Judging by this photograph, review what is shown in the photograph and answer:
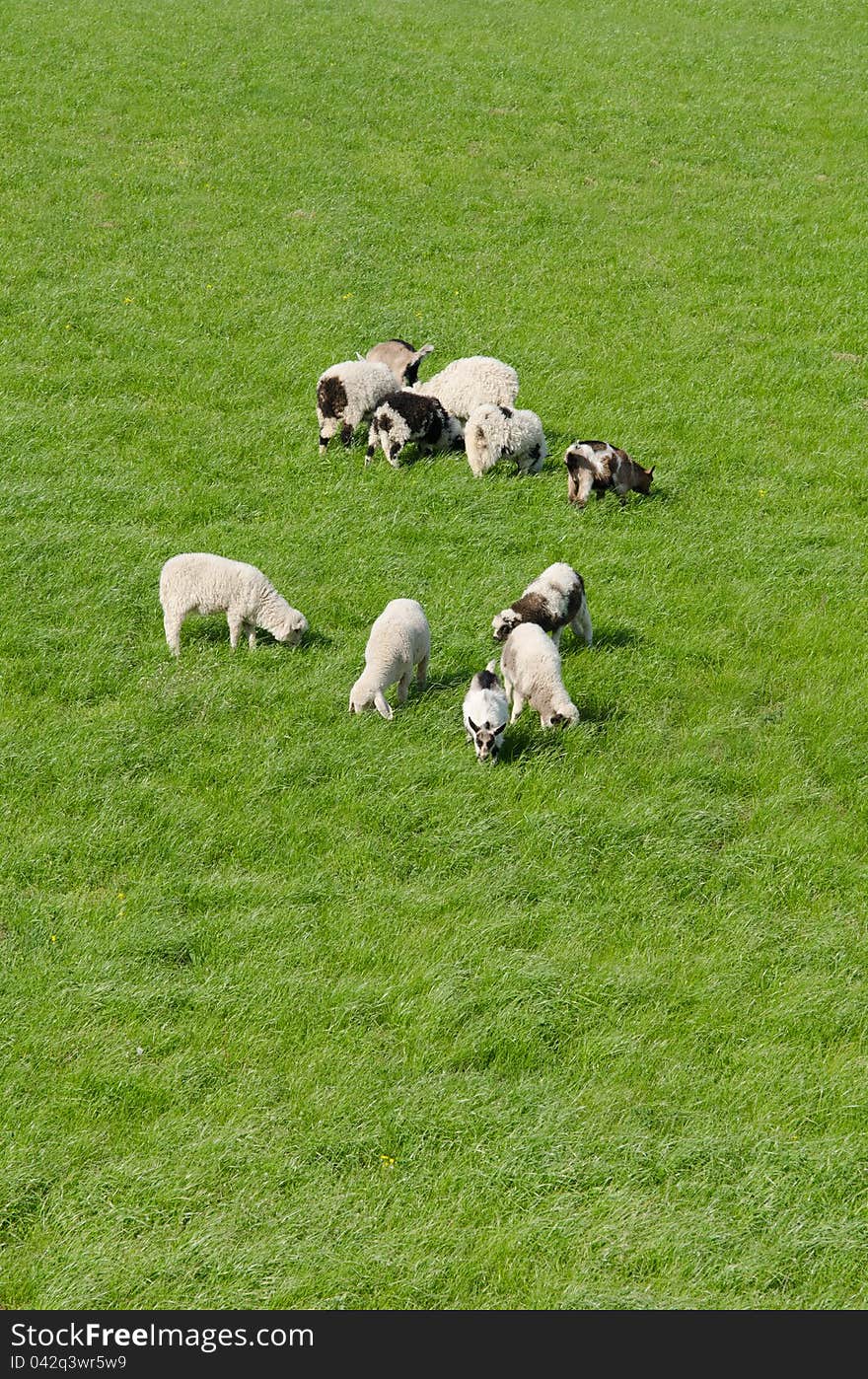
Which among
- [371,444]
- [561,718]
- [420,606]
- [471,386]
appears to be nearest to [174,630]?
[420,606]

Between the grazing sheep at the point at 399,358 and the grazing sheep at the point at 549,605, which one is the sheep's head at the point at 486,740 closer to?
the grazing sheep at the point at 549,605

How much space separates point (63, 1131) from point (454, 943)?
2813 millimetres

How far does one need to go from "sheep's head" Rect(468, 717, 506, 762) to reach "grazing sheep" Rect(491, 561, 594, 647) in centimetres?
136

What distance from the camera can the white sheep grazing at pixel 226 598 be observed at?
11289mm

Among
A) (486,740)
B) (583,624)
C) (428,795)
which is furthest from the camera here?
(583,624)

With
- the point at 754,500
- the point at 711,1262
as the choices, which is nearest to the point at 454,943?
the point at 711,1262

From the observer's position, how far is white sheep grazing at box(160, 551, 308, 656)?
11.3 metres

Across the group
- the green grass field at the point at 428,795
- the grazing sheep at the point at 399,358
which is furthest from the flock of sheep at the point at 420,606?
the grazing sheep at the point at 399,358

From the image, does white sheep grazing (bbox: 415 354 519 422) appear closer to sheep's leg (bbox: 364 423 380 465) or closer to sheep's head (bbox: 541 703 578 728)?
sheep's leg (bbox: 364 423 380 465)

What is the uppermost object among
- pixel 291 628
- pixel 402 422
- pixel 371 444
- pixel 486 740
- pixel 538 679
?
pixel 402 422

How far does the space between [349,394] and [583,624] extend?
509 centimetres

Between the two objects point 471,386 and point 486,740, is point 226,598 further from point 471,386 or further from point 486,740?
point 471,386

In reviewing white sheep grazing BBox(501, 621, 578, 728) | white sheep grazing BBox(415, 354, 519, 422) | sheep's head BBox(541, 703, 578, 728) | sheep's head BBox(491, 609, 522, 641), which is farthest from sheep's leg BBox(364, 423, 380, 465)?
sheep's head BBox(541, 703, 578, 728)

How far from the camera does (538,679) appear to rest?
10.4 m
